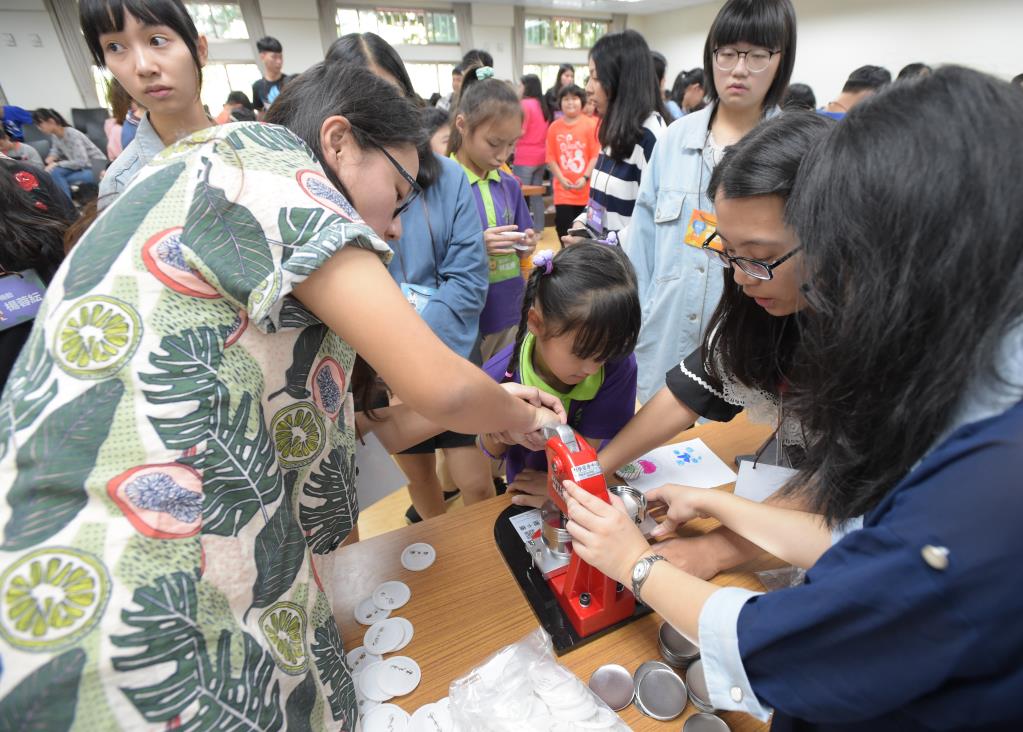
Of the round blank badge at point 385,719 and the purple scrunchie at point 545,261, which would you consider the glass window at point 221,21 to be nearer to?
the purple scrunchie at point 545,261

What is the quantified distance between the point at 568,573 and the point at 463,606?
0.21 metres

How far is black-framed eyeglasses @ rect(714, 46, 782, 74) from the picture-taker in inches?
65.1

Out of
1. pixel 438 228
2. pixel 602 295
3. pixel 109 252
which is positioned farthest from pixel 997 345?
pixel 438 228

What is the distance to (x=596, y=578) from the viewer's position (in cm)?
89

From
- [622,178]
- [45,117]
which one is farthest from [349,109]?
[45,117]

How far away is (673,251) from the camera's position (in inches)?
75.2

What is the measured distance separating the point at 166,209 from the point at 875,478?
83 cm

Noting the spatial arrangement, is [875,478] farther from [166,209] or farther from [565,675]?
[166,209]

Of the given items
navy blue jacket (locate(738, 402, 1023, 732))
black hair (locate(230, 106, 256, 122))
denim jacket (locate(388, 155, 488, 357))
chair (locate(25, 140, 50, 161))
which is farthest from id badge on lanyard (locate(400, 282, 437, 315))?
chair (locate(25, 140, 50, 161))

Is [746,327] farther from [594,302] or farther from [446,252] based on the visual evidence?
[446,252]

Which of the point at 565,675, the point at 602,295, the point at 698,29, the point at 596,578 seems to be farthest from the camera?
the point at 698,29

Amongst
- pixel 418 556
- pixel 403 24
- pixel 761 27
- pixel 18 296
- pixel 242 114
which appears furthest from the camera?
pixel 403 24

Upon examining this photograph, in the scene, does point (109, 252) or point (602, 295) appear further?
point (602, 295)

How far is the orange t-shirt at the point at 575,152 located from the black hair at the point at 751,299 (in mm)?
3419
